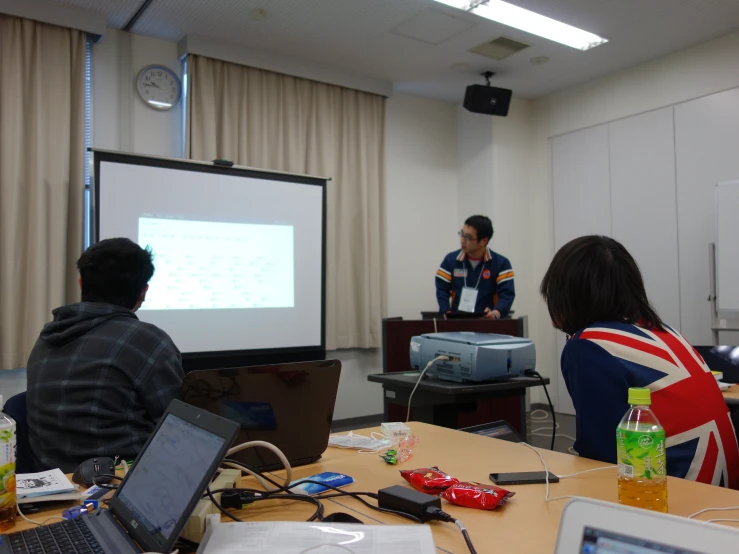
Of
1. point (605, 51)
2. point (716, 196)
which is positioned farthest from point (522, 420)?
point (605, 51)

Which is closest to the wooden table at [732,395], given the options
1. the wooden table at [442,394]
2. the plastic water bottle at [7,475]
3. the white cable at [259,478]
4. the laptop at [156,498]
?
the wooden table at [442,394]

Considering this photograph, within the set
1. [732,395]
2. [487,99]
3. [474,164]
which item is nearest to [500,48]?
[487,99]

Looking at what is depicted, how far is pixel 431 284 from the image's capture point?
18.2ft

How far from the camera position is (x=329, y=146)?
15.8ft

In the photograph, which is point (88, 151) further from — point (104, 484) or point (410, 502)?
point (410, 502)

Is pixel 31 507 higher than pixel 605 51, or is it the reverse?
pixel 605 51

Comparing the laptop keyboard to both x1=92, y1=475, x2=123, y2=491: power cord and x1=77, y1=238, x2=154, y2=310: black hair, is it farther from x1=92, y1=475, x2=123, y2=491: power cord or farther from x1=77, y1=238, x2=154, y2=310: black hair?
x1=77, y1=238, x2=154, y2=310: black hair

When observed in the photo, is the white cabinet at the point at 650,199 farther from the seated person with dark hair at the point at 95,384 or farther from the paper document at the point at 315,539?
the paper document at the point at 315,539

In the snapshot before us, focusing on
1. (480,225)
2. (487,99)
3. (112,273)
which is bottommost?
(112,273)

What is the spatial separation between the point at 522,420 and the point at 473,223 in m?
1.44

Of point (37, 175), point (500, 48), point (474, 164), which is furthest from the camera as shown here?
point (474, 164)

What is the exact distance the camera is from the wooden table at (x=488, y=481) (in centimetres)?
99

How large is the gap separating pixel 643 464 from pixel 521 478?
0.96 ft

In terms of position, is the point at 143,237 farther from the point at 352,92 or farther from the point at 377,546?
the point at 377,546
